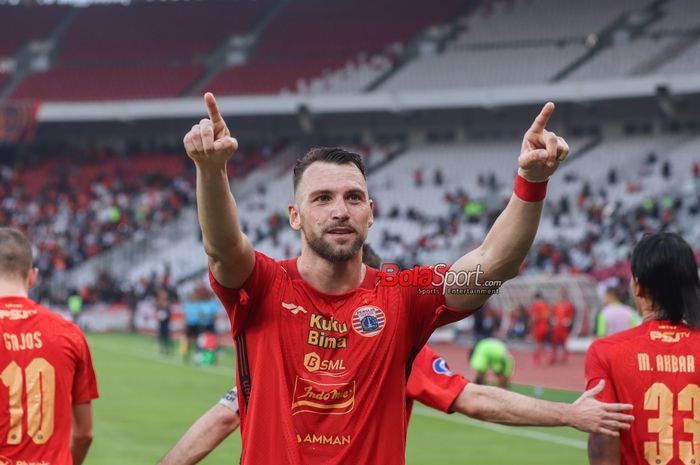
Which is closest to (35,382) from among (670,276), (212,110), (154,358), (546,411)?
(212,110)

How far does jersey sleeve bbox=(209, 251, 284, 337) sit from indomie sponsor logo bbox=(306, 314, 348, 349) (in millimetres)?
213

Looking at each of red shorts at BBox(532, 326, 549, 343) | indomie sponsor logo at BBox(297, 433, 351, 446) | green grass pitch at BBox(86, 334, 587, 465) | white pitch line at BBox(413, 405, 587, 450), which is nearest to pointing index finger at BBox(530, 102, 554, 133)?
indomie sponsor logo at BBox(297, 433, 351, 446)

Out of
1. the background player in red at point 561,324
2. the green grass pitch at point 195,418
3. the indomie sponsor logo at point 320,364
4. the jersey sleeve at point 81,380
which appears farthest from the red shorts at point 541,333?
the indomie sponsor logo at point 320,364

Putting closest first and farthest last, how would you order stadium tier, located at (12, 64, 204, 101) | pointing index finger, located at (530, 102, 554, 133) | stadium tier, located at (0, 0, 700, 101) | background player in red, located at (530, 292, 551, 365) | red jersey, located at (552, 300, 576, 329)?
1. pointing index finger, located at (530, 102, 554, 133)
2. red jersey, located at (552, 300, 576, 329)
3. background player in red, located at (530, 292, 551, 365)
4. stadium tier, located at (0, 0, 700, 101)
5. stadium tier, located at (12, 64, 204, 101)

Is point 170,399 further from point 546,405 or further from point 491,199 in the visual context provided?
point 491,199

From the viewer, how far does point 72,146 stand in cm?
5316

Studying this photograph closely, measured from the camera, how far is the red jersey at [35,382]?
534 cm

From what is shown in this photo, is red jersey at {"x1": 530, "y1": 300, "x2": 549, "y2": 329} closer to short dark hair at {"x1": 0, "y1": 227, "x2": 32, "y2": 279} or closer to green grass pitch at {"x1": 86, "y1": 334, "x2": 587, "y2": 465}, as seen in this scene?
green grass pitch at {"x1": 86, "y1": 334, "x2": 587, "y2": 465}

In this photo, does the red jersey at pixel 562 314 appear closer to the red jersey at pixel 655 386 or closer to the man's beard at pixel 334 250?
the red jersey at pixel 655 386

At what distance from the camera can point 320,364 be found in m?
4.27

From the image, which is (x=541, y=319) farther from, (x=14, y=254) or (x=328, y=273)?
(x=328, y=273)

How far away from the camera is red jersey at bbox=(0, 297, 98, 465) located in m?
5.34

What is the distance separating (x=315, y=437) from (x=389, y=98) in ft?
134

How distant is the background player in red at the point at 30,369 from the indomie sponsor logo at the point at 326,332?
170cm
